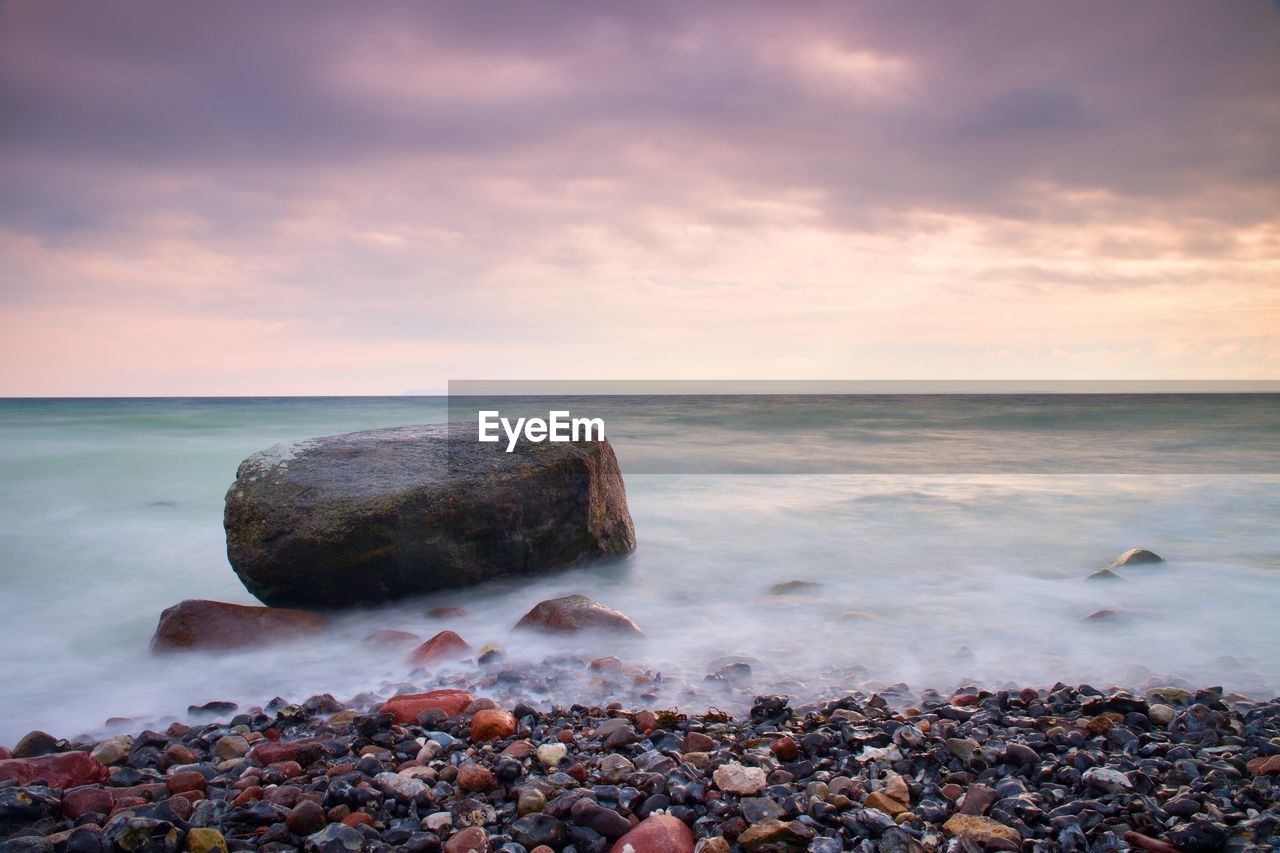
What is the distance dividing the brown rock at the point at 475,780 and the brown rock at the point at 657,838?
557mm

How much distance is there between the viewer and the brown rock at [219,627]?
14.5 ft

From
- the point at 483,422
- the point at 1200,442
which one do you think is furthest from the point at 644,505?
the point at 1200,442

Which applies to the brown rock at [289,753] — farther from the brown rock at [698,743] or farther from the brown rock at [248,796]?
the brown rock at [698,743]

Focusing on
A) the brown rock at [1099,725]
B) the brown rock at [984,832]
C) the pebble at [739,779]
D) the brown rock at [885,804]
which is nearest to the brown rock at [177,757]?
the pebble at [739,779]

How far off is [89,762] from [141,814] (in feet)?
2.20

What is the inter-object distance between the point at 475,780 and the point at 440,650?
1.62 metres

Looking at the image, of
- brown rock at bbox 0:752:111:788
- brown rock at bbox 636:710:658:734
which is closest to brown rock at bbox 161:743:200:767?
brown rock at bbox 0:752:111:788

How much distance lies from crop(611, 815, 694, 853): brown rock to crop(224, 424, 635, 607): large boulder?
10.2 ft

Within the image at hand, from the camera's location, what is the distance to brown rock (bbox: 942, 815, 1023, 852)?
7.43 feet

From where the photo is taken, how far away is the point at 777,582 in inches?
235

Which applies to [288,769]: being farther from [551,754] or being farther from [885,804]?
[885,804]

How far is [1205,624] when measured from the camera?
486cm

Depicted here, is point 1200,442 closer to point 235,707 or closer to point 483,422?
point 483,422

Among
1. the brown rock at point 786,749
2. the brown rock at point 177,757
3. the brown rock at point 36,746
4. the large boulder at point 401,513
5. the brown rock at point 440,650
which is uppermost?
the large boulder at point 401,513
